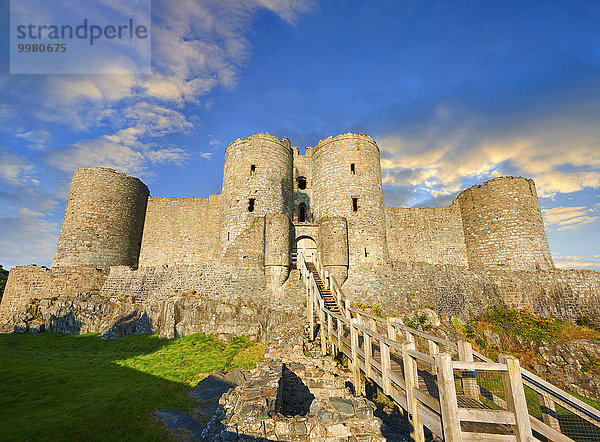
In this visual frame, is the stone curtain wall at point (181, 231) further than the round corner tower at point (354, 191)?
Yes

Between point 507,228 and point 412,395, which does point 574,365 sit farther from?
point 412,395

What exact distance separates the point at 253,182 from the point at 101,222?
1276 cm

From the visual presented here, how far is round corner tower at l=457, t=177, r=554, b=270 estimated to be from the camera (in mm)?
19328

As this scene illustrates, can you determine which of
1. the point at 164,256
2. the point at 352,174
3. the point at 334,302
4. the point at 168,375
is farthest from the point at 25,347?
the point at 352,174

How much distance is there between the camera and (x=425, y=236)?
21828 millimetres

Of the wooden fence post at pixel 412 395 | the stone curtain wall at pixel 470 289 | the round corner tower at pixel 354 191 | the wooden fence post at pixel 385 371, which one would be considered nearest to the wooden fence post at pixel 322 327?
the wooden fence post at pixel 385 371

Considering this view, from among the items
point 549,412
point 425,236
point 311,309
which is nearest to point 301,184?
point 425,236

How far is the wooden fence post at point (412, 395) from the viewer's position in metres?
5.30

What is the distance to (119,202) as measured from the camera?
21.8 meters

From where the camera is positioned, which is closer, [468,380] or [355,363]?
[468,380]

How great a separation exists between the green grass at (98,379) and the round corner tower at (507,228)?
60.3 ft

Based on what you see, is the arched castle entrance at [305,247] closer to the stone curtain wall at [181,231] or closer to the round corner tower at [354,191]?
the round corner tower at [354,191]

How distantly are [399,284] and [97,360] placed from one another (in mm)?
17448

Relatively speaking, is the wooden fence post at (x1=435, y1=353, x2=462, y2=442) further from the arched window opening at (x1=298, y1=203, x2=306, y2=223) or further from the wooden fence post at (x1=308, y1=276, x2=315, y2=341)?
the arched window opening at (x1=298, y1=203, x2=306, y2=223)
